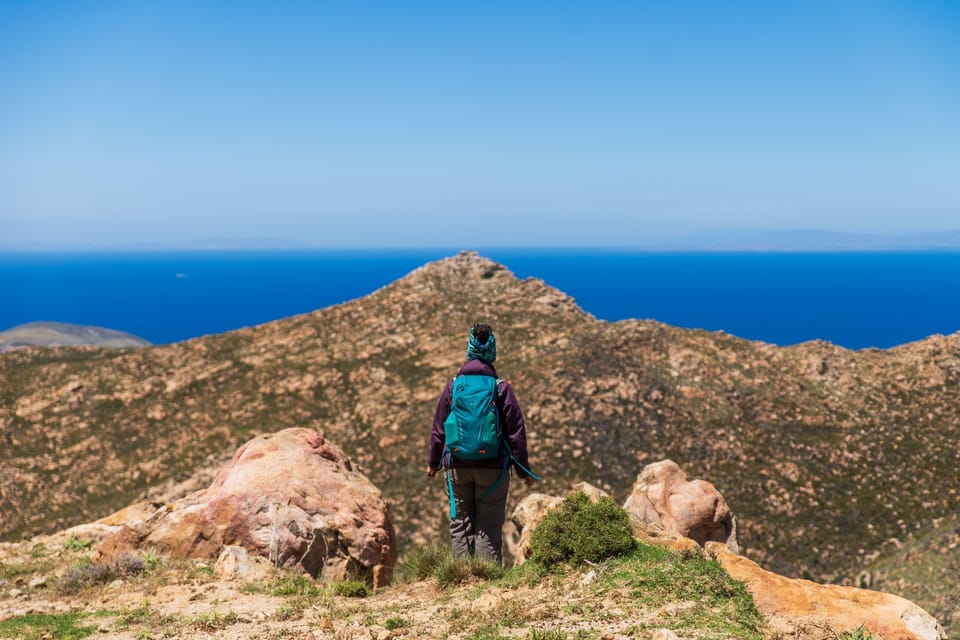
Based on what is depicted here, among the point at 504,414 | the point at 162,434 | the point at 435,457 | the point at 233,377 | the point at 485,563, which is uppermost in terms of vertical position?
the point at 504,414

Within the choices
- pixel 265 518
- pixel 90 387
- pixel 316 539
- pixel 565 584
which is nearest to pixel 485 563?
pixel 565 584

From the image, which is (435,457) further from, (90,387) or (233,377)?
(90,387)

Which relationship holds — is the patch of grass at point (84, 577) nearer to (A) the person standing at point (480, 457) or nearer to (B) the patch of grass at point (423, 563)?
(B) the patch of grass at point (423, 563)

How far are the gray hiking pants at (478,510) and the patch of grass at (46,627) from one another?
5.41m

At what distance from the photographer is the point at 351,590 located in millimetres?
10031

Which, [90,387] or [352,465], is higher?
[352,465]

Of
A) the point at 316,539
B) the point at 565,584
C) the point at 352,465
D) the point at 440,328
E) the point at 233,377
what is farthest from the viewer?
the point at 440,328

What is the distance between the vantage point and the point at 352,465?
15.8 meters

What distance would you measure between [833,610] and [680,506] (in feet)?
25.4

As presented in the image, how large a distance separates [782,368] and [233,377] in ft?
117

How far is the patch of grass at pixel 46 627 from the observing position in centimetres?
841

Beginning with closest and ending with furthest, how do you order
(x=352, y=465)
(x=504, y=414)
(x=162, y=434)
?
(x=504, y=414) → (x=352, y=465) → (x=162, y=434)

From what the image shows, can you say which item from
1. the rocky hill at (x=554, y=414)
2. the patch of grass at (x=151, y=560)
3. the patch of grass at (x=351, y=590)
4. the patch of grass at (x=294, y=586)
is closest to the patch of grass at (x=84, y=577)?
the patch of grass at (x=151, y=560)

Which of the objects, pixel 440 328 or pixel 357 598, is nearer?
pixel 357 598
